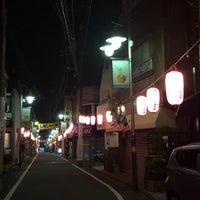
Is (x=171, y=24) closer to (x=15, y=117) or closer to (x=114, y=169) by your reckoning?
(x=114, y=169)

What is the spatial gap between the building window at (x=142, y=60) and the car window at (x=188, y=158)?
42.8ft

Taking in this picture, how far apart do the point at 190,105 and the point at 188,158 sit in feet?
27.5

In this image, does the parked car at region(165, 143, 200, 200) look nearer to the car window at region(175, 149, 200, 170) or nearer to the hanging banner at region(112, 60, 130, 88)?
the car window at region(175, 149, 200, 170)

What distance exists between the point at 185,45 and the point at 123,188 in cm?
837

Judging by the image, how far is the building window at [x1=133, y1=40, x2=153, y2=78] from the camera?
76.1ft

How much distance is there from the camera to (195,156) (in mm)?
9078

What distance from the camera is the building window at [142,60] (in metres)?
23.2

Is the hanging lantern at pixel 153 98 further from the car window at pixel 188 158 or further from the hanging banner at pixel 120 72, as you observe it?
the car window at pixel 188 158

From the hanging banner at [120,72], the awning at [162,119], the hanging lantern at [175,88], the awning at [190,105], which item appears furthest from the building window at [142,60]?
the hanging lantern at [175,88]

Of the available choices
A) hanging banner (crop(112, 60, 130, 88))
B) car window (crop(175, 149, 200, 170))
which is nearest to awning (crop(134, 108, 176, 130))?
hanging banner (crop(112, 60, 130, 88))

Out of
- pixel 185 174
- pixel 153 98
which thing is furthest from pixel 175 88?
pixel 185 174

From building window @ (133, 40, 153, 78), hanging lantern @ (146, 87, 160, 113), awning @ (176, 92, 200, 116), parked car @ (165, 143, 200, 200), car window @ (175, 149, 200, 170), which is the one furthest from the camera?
building window @ (133, 40, 153, 78)

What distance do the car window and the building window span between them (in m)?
13.0

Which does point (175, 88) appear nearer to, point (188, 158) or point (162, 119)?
point (188, 158)
